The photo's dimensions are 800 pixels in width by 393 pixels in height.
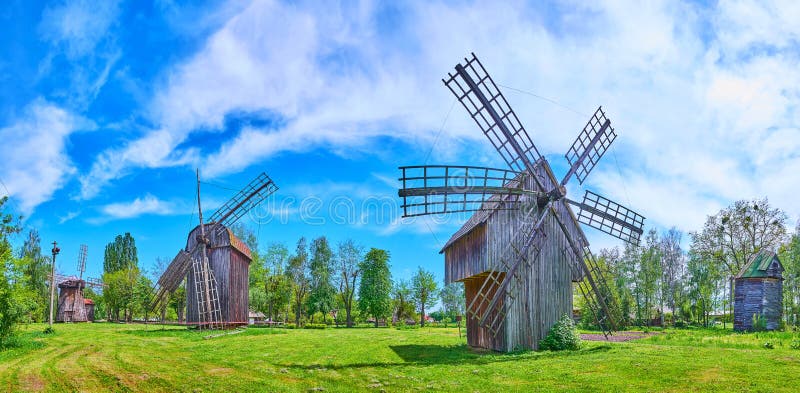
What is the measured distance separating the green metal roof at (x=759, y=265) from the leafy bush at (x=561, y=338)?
20.0m

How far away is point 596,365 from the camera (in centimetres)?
1625

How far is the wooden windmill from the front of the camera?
37812 millimetres

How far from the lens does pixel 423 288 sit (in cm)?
7394

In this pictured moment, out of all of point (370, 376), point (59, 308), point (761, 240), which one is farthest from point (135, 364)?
point (59, 308)

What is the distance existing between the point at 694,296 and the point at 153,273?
67041 millimetres

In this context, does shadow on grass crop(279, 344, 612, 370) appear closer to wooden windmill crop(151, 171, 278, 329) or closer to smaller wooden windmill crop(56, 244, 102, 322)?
wooden windmill crop(151, 171, 278, 329)

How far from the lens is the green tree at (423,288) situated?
243 feet

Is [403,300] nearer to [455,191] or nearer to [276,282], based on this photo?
[276,282]

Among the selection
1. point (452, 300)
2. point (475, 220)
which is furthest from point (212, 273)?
point (452, 300)

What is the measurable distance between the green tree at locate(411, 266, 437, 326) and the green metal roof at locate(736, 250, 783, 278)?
43.4 meters

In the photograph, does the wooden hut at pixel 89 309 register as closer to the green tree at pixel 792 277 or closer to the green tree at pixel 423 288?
the green tree at pixel 423 288

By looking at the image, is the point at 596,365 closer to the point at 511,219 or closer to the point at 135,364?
the point at 511,219

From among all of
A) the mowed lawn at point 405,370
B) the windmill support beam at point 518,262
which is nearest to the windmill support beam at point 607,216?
the windmill support beam at point 518,262

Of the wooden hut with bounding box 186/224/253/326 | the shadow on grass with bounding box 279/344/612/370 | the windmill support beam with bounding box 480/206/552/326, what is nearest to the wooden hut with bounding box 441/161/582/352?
the windmill support beam with bounding box 480/206/552/326
